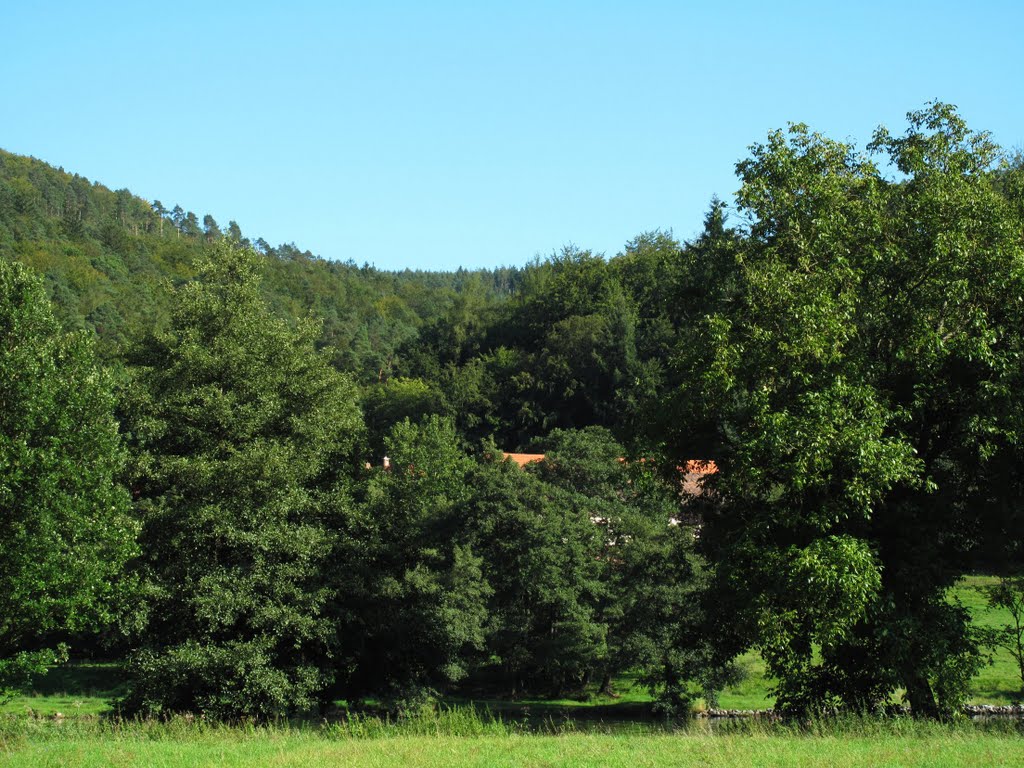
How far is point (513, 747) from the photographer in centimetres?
1251

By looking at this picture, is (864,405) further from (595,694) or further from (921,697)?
(595,694)

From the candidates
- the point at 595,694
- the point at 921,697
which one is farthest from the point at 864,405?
the point at 595,694

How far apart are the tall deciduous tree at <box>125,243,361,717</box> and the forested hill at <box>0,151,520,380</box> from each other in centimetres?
1582

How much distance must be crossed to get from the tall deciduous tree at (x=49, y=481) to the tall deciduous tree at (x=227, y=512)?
248 centimetres

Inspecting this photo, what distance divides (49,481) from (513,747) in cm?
1293

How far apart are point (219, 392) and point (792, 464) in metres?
16.5

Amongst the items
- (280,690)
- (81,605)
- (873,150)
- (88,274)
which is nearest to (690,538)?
(280,690)

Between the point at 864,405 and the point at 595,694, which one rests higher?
the point at 864,405

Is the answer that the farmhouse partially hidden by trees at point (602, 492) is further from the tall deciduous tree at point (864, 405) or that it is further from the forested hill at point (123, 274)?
the forested hill at point (123, 274)

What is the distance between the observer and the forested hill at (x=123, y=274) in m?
96.6

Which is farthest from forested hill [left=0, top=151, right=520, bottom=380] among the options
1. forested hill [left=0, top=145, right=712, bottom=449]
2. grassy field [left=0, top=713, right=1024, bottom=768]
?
grassy field [left=0, top=713, right=1024, bottom=768]

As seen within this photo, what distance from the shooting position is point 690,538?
34344 millimetres

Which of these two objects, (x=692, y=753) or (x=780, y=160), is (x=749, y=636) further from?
(x=780, y=160)

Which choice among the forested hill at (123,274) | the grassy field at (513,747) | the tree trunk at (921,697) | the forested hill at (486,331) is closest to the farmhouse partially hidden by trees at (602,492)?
the tree trunk at (921,697)
